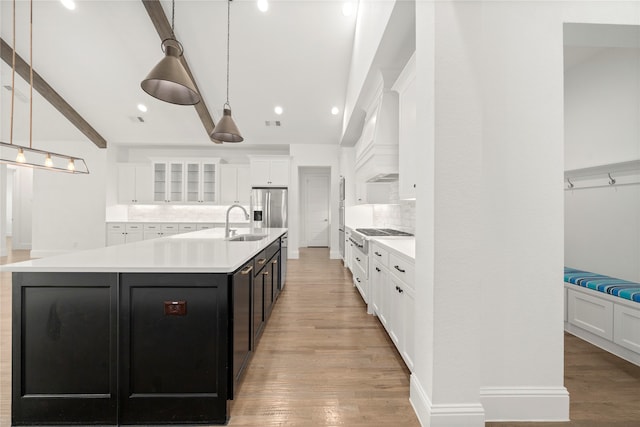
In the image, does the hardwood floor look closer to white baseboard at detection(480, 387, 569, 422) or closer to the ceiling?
white baseboard at detection(480, 387, 569, 422)

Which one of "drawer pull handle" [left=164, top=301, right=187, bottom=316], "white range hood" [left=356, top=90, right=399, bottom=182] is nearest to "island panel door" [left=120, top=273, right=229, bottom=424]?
"drawer pull handle" [left=164, top=301, right=187, bottom=316]

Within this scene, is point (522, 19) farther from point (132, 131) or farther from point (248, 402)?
point (132, 131)

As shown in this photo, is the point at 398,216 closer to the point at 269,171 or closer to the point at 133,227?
the point at 269,171

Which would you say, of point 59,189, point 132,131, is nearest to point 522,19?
point 132,131

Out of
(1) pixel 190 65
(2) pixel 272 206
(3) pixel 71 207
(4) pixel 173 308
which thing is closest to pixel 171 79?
(4) pixel 173 308

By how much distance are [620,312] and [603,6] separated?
7.10 feet

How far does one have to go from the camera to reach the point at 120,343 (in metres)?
1.51

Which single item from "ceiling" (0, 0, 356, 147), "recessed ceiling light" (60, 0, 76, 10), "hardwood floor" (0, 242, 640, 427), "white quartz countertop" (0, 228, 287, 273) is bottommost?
"hardwood floor" (0, 242, 640, 427)

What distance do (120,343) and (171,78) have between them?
1567mm

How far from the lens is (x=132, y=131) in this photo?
23.0 ft

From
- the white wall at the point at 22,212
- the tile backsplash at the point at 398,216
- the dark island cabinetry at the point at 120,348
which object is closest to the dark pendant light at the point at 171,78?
the dark island cabinetry at the point at 120,348

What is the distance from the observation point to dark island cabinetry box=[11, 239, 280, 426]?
150cm

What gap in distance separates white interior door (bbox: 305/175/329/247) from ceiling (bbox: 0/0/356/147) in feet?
6.58

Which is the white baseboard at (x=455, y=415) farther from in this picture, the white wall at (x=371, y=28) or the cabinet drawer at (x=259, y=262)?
the white wall at (x=371, y=28)
